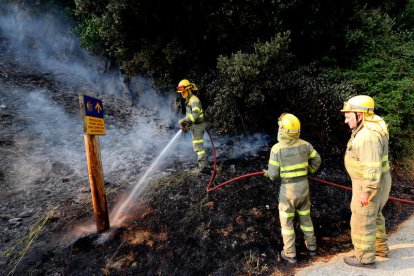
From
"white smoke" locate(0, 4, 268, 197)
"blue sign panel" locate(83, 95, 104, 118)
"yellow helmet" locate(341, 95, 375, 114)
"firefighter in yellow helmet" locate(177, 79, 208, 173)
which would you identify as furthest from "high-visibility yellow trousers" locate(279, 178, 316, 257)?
"white smoke" locate(0, 4, 268, 197)

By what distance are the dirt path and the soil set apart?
0.18 metres

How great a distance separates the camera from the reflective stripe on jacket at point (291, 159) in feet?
12.6

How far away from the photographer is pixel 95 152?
14.3 ft

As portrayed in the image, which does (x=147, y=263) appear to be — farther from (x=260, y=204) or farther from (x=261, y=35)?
(x=261, y=35)

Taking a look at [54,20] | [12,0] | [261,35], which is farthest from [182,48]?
[12,0]

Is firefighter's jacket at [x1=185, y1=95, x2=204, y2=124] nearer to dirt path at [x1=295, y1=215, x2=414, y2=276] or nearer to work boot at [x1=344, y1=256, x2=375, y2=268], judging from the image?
dirt path at [x1=295, y1=215, x2=414, y2=276]

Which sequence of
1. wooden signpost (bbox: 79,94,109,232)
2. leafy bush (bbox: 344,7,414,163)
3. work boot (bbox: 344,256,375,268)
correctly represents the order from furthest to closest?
leafy bush (bbox: 344,7,414,163), wooden signpost (bbox: 79,94,109,232), work boot (bbox: 344,256,375,268)

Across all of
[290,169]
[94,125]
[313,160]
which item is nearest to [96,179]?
[94,125]

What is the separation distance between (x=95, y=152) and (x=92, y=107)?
682mm

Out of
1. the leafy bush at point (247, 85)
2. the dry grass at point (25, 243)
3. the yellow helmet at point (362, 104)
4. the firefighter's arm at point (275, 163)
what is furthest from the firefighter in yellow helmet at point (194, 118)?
the yellow helmet at point (362, 104)

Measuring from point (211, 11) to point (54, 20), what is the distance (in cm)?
886

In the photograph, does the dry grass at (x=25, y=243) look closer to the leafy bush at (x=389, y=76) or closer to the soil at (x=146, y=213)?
the soil at (x=146, y=213)

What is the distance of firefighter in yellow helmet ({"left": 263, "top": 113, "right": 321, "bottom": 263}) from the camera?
3.81 metres

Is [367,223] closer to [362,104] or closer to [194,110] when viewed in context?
[362,104]
